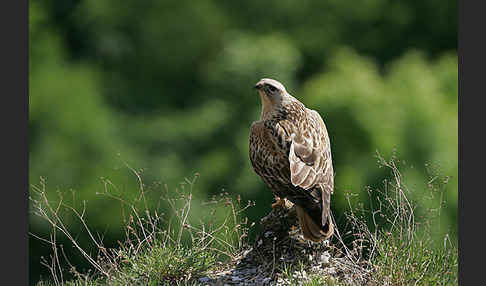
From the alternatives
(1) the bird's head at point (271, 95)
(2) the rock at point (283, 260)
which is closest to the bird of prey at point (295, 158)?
(1) the bird's head at point (271, 95)

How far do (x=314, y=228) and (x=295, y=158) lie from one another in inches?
18.2

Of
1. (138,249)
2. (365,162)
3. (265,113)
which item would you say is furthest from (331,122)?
(138,249)

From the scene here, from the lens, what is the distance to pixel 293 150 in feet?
14.1

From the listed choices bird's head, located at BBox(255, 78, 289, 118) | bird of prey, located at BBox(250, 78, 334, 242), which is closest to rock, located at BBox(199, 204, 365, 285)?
bird of prey, located at BBox(250, 78, 334, 242)

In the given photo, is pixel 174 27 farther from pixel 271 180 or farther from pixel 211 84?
pixel 271 180

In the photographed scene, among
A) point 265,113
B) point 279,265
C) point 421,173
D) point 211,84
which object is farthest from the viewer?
point 211,84

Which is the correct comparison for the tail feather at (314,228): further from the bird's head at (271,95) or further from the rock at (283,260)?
the bird's head at (271,95)

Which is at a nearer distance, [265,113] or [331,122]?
[265,113]

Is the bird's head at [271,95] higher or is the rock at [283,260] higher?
the bird's head at [271,95]

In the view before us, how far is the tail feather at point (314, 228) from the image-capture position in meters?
4.04

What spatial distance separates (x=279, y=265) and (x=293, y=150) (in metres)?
0.73

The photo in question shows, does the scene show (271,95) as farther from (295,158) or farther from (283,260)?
(283,260)

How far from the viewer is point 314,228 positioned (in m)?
4.04

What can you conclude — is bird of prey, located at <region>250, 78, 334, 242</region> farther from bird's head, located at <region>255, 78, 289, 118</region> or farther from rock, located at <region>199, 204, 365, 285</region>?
rock, located at <region>199, 204, 365, 285</region>
